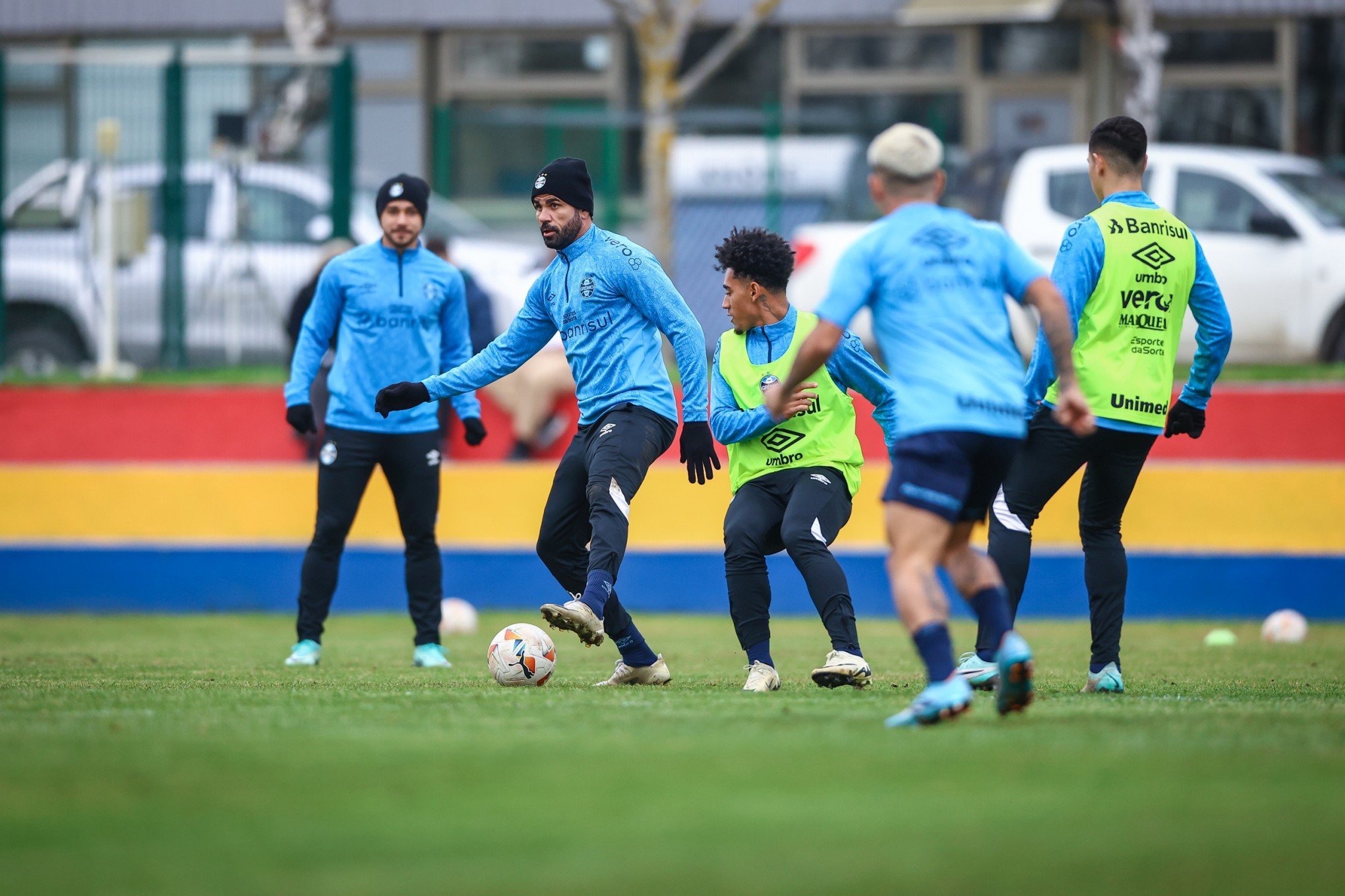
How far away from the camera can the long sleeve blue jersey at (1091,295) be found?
6.78 metres

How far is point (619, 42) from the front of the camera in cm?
2281

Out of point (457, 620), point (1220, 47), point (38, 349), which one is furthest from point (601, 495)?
point (1220, 47)

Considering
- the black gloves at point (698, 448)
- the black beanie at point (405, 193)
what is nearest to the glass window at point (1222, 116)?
the black beanie at point (405, 193)

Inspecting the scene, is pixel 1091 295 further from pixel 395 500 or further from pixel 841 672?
pixel 395 500

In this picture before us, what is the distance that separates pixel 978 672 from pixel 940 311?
1941 millimetres

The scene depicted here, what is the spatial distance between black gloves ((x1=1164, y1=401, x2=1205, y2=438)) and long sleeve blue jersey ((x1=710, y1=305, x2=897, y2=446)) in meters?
1.10

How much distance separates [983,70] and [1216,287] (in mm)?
Answer: 15859

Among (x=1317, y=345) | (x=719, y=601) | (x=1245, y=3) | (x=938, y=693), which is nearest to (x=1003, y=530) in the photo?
(x=938, y=693)

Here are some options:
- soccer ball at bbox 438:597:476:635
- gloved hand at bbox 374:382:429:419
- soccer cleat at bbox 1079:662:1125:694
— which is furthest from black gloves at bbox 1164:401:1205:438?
soccer ball at bbox 438:597:476:635

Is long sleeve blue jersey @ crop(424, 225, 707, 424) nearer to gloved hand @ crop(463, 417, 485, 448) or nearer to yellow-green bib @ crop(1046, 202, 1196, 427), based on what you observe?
yellow-green bib @ crop(1046, 202, 1196, 427)

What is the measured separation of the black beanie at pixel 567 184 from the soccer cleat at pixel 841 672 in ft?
6.78

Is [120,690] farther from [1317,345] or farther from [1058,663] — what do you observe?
[1317,345]

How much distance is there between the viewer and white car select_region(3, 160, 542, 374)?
15.2 meters

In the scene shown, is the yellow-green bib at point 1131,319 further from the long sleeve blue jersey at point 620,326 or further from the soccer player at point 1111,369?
the long sleeve blue jersey at point 620,326
